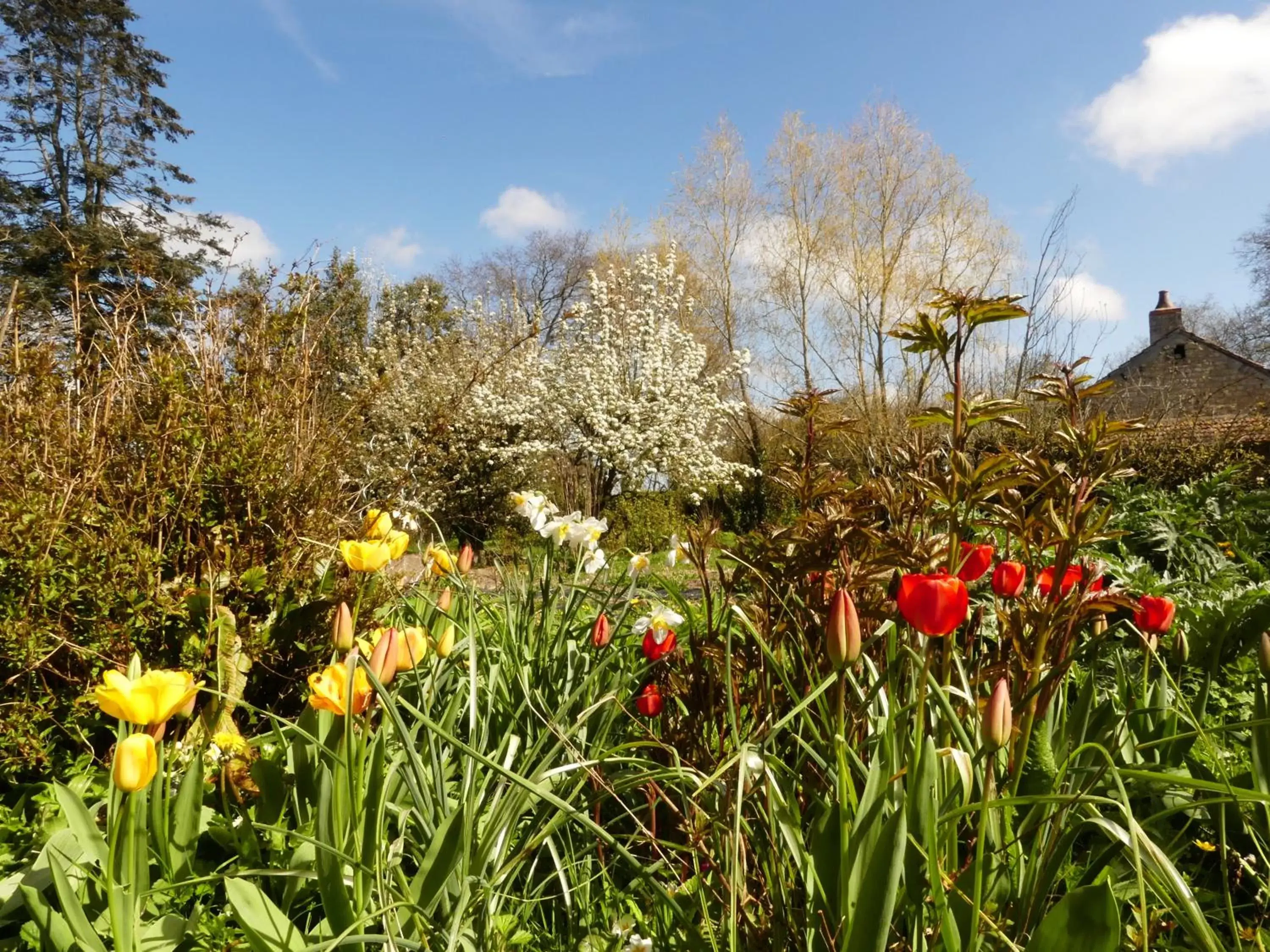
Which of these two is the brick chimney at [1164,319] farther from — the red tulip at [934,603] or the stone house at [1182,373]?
the red tulip at [934,603]

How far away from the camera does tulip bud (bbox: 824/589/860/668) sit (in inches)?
41.9

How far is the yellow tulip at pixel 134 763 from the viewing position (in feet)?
3.13

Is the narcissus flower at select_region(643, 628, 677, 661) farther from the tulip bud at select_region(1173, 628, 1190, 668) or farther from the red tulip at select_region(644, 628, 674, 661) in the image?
the tulip bud at select_region(1173, 628, 1190, 668)

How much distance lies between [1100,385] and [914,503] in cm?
38

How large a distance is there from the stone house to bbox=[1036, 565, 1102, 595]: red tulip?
11340 mm

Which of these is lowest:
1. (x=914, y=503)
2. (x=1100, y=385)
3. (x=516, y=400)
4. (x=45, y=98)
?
(x=914, y=503)

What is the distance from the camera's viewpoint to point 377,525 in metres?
1.90

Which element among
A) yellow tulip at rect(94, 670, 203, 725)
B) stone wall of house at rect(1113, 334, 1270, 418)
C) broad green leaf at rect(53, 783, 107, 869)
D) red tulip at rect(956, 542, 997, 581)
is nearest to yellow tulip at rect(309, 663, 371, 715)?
yellow tulip at rect(94, 670, 203, 725)

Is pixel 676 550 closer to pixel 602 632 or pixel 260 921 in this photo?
pixel 602 632

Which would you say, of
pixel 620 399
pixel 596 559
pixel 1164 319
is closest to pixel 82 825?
pixel 596 559

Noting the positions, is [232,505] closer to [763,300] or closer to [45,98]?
[763,300]

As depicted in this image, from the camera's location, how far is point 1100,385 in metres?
1.37

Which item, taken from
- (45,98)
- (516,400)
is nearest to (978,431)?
(516,400)

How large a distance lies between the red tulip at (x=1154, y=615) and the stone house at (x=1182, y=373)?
36.8ft
